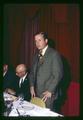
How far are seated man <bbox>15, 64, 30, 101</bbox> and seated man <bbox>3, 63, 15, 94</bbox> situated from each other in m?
0.06

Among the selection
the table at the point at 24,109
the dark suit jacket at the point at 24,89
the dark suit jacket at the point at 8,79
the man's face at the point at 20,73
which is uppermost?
the man's face at the point at 20,73

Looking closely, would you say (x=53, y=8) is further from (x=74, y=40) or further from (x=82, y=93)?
(x=82, y=93)

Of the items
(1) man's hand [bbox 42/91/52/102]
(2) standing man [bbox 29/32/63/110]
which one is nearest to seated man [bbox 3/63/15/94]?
(2) standing man [bbox 29/32/63/110]

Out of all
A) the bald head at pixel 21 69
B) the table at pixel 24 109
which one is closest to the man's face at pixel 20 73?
the bald head at pixel 21 69

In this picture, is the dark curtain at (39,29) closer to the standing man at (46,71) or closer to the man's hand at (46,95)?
the standing man at (46,71)

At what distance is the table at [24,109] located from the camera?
18.3 ft

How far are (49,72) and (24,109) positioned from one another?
0.46 m

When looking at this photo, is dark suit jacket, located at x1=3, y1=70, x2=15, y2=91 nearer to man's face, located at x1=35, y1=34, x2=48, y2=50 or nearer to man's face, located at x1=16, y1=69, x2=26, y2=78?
man's face, located at x1=16, y1=69, x2=26, y2=78

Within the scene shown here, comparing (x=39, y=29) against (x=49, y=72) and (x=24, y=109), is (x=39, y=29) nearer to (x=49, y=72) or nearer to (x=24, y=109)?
(x=49, y=72)

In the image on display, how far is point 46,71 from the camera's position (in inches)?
221

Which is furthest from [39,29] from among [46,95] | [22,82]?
[46,95]

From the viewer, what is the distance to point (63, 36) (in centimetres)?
560

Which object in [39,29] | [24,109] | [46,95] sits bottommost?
[24,109]

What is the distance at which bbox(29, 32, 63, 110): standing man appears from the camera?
5602 mm
